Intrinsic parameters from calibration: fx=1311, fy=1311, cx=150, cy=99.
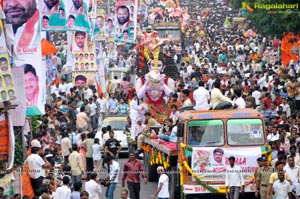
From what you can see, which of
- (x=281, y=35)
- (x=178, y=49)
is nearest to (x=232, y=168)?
(x=281, y=35)

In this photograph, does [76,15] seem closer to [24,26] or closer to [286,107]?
[286,107]

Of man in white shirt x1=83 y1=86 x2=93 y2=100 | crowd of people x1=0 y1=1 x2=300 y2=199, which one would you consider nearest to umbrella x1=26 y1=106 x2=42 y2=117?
crowd of people x1=0 y1=1 x2=300 y2=199

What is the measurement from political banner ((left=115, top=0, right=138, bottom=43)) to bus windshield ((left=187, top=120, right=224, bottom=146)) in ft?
75.7

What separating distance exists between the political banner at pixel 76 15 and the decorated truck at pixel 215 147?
28.9 feet

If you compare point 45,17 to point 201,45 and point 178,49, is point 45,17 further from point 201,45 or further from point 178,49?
point 201,45

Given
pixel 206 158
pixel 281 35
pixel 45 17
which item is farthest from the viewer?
pixel 281 35

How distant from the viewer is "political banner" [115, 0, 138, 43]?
161 feet

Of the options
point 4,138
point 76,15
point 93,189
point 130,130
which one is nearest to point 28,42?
point 93,189

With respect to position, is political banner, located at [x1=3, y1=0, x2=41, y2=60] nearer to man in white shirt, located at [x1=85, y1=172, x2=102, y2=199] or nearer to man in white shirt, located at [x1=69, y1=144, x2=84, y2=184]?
man in white shirt, located at [x1=85, y1=172, x2=102, y2=199]

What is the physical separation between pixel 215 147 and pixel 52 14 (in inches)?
339

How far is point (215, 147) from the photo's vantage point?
25.9 meters

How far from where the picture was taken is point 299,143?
27547mm

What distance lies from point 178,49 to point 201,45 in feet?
38.4

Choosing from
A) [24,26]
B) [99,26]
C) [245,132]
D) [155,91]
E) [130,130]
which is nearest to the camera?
[24,26]
